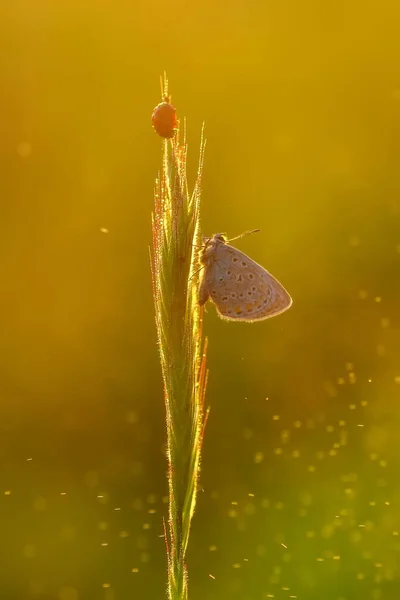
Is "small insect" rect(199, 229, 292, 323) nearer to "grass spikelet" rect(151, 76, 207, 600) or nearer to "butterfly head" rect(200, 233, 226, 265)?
"butterfly head" rect(200, 233, 226, 265)

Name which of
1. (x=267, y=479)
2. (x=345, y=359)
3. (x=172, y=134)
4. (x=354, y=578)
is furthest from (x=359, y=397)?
(x=172, y=134)

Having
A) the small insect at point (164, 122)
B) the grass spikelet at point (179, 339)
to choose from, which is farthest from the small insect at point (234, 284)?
the small insect at point (164, 122)

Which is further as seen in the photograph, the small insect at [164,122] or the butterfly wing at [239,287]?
the butterfly wing at [239,287]

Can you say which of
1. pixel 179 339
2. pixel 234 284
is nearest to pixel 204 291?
pixel 234 284

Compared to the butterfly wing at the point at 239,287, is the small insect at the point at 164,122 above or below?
above

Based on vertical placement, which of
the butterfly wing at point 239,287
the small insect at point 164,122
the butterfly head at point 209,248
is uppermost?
the small insect at point 164,122

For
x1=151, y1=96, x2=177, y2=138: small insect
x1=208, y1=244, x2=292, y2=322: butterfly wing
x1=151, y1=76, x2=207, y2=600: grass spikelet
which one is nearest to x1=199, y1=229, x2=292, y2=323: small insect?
x1=208, y1=244, x2=292, y2=322: butterfly wing

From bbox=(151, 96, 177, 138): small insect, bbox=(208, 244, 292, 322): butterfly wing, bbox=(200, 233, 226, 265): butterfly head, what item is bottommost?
bbox=(208, 244, 292, 322): butterfly wing

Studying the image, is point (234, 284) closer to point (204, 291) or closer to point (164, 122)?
point (204, 291)

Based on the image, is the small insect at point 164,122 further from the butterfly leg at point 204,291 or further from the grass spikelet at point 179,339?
the butterfly leg at point 204,291
